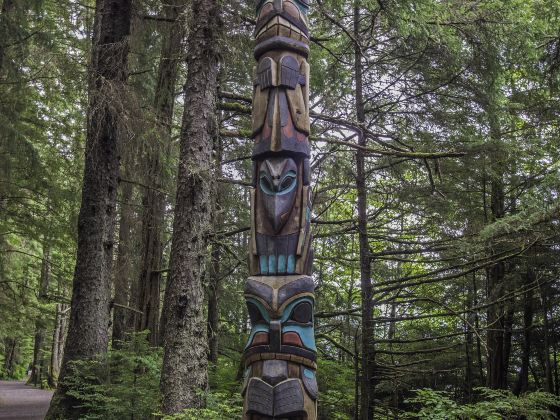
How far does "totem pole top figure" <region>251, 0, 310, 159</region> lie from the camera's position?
6.05 meters

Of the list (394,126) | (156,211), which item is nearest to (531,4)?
(394,126)

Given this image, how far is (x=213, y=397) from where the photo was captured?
6.54m

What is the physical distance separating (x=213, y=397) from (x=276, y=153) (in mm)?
3015

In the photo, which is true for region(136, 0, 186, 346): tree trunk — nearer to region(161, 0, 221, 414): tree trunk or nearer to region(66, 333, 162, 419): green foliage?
region(66, 333, 162, 419): green foliage

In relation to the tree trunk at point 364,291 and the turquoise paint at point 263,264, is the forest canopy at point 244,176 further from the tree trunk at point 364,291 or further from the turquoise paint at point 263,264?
the turquoise paint at point 263,264

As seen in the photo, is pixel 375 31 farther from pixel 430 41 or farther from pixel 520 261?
pixel 520 261

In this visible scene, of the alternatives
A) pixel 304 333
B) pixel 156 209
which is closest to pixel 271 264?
pixel 304 333

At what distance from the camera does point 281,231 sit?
5.75 metres

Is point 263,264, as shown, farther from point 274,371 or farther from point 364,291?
point 364,291

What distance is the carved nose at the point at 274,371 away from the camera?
5.07m

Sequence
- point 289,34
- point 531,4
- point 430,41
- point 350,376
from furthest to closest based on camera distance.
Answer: point 350,376 → point 531,4 → point 430,41 → point 289,34

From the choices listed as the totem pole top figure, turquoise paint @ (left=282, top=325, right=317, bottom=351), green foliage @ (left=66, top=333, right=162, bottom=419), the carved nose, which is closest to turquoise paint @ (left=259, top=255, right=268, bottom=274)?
turquoise paint @ (left=282, top=325, right=317, bottom=351)

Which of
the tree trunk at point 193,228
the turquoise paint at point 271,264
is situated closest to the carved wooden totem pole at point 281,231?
the turquoise paint at point 271,264

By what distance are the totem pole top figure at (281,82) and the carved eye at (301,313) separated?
66.6 inches
